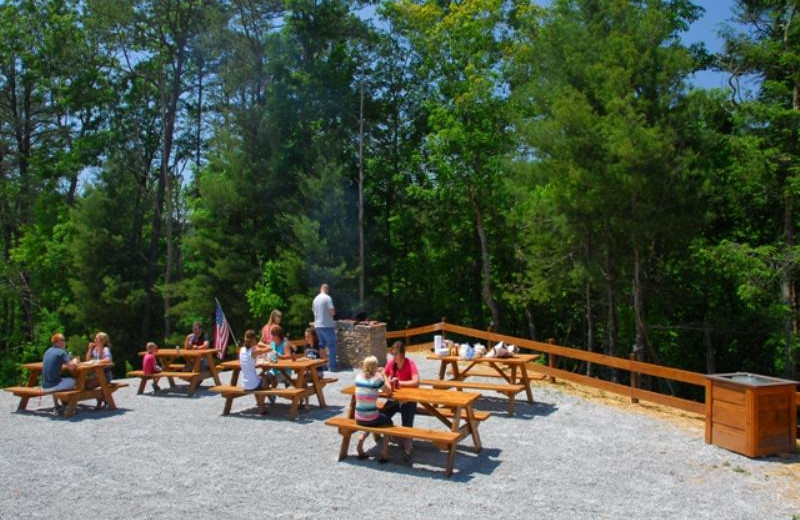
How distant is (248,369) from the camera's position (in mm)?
9164

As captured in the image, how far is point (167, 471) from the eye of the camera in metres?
Result: 6.72

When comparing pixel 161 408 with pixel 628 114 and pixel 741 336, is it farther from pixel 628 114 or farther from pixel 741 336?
pixel 741 336

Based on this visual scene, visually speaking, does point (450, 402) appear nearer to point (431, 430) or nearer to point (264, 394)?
point (431, 430)

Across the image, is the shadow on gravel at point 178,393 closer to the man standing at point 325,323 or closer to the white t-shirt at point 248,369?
the white t-shirt at point 248,369

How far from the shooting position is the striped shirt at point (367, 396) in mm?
6840

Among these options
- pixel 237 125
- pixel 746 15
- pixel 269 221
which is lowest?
pixel 269 221

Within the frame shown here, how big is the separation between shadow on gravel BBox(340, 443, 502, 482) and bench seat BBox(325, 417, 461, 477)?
0.40 feet

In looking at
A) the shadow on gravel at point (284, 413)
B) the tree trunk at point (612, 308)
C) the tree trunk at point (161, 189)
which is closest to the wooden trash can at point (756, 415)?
the shadow on gravel at point (284, 413)

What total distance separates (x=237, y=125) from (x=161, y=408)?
16.2 metres

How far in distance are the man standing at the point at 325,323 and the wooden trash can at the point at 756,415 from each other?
7.24 meters

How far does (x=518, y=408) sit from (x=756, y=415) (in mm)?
3367

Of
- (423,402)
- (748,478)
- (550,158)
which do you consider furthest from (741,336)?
(423,402)

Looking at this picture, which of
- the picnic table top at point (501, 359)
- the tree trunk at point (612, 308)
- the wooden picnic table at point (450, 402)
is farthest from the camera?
the tree trunk at point (612, 308)

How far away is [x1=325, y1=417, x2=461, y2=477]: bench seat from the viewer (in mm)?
6516
